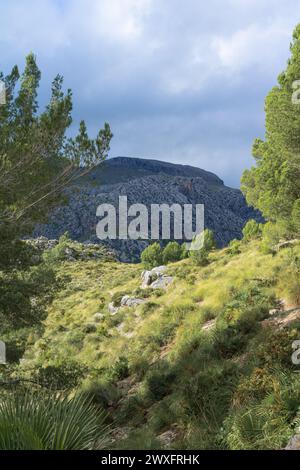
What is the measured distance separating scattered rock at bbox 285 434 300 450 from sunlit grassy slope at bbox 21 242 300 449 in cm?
31

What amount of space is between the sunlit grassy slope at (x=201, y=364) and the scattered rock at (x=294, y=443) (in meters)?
0.31

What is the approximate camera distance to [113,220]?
12862cm

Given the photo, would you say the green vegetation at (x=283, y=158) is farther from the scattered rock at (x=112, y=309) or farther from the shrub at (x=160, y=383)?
the scattered rock at (x=112, y=309)

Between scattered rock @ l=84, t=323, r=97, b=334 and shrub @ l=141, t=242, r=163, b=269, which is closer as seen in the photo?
scattered rock @ l=84, t=323, r=97, b=334

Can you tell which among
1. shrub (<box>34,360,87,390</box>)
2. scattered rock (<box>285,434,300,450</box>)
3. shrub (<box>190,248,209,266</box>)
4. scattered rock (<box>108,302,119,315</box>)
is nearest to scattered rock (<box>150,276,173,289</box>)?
shrub (<box>190,248,209,266</box>)

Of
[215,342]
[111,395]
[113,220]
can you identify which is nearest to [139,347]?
[111,395]

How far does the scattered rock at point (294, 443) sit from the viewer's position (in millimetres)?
5336

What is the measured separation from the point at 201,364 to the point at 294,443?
6152 millimetres

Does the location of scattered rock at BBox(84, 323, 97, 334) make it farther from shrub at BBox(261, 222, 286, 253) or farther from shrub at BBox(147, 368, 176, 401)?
shrub at BBox(147, 368, 176, 401)

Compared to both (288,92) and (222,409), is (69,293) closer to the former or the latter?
(288,92)

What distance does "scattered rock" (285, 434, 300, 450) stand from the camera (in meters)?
5.34

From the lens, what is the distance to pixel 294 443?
5.40m

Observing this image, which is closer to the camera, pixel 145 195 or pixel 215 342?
pixel 215 342

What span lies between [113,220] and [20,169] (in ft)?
387
